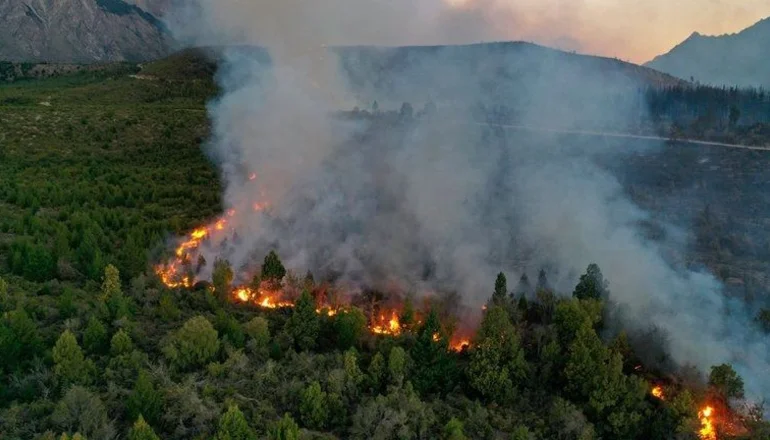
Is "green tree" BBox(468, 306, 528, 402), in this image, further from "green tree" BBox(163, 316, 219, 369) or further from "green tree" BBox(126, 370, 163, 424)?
"green tree" BBox(126, 370, 163, 424)

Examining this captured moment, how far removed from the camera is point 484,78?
452 ft

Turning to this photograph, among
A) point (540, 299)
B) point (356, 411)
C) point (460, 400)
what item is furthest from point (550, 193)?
point (356, 411)

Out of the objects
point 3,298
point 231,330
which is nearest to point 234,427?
point 231,330

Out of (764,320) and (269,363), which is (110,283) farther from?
(764,320)

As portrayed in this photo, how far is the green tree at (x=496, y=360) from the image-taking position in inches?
1073

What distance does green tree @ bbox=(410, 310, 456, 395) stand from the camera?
2691 centimetres

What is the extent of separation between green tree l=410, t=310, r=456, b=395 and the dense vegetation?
63mm

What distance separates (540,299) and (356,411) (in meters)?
14.8

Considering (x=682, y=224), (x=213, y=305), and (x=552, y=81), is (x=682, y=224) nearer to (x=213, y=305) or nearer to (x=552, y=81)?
(x=213, y=305)

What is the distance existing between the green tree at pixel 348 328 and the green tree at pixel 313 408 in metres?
5.86

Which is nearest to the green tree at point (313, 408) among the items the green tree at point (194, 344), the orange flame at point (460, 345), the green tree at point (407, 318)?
the green tree at point (194, 344)

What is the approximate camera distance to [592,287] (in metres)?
33.7

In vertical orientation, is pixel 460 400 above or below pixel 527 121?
below

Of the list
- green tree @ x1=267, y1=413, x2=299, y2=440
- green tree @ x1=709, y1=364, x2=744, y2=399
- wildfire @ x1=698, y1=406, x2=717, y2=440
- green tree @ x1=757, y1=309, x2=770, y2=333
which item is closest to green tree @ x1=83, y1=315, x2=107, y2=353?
green tree @ x1=267, y1=413, x2=299, y2=440
